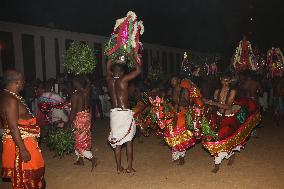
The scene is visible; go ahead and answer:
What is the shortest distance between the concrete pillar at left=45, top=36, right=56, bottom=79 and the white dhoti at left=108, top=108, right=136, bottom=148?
42.0 ft

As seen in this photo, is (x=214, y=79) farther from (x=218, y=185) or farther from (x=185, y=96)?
(x=218, y=185)

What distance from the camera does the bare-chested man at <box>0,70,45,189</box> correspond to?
14.1 feet

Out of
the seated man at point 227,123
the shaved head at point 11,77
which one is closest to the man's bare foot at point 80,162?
the seated man at point 227,123

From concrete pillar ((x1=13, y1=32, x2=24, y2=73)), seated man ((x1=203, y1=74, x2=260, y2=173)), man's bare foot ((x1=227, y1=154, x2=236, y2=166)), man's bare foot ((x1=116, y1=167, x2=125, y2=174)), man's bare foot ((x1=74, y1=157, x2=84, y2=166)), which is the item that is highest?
concrete pillar ((x1=13, y1=32, x2=24, y2=73))

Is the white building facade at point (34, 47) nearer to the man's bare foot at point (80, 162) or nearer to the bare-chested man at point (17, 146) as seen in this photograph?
the man's bare foot at point (80, 162)

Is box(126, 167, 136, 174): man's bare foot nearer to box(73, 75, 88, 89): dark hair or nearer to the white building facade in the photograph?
box(73, 75, 88, 89): dark hair

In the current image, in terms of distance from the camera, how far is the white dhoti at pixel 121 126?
6.43 meters

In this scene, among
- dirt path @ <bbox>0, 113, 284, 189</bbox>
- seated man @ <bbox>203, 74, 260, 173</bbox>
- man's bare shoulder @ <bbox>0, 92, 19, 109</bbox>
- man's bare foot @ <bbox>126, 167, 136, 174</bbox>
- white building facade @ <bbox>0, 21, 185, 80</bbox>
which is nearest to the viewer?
man's bare shoulder @ <bbox>0, 92, 19, 109</bbox>

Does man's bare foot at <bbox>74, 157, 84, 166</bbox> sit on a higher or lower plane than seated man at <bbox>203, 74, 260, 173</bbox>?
lower

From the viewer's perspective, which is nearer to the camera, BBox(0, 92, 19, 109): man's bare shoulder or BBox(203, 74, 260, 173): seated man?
BBox(0, 92, 19, 109): man's bare shoulder

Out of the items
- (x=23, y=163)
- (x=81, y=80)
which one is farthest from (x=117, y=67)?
(x=23, y=163)

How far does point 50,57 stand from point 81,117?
12.3 meters

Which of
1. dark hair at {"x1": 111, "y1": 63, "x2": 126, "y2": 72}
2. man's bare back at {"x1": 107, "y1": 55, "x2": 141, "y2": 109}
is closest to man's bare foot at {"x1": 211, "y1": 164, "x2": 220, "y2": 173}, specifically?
man's bare back at {"x1": 107, "y1": 55, "x2": 141, "y2": 109}

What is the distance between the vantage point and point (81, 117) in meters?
7.14
